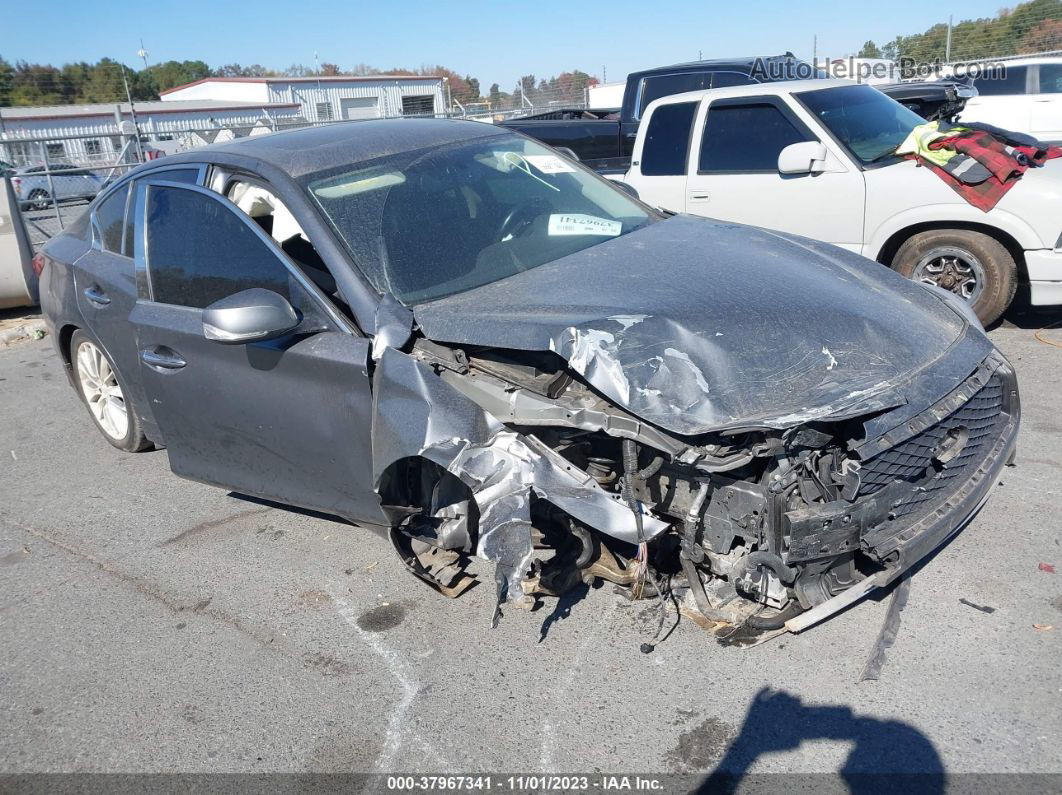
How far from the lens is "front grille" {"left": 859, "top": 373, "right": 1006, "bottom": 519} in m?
2.81

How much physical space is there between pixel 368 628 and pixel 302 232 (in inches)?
64.7

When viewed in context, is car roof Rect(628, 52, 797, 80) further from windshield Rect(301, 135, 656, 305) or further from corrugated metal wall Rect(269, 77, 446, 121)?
corrugated metal wall Rect(269, 77, 446, 121)

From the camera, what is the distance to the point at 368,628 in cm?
347

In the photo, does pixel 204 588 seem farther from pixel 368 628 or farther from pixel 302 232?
pixel 302 232

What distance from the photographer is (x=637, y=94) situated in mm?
9359

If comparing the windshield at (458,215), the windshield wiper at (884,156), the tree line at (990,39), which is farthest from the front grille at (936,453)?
the tree line at (990,39)

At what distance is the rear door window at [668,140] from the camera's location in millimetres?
7035

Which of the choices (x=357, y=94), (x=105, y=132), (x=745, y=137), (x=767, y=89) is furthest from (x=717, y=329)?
(x=357, y=94)

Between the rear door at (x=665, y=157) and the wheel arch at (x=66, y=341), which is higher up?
the rear door at (x=665, y=157)

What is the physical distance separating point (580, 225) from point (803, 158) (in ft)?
9.35

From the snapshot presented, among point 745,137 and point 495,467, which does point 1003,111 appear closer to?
point 745,137

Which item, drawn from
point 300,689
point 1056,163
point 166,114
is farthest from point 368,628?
point 166,114

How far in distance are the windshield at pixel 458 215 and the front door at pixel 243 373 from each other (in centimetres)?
33

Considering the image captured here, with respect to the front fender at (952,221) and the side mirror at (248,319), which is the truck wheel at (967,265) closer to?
the front fender at (952,221)
